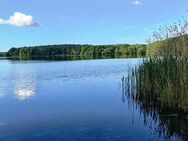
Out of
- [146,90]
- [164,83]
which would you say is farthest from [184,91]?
[146,90]

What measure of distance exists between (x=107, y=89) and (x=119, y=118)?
738 cm

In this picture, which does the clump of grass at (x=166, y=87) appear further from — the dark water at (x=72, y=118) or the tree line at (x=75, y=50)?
the tree line at (x=75, y=50)

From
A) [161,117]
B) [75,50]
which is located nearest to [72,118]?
[161,117]

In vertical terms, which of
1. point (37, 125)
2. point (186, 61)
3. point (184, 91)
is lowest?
point (37, 125)

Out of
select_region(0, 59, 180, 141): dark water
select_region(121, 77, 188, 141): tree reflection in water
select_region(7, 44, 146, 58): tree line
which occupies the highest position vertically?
select_region(7, 44, 146, 58): tree line

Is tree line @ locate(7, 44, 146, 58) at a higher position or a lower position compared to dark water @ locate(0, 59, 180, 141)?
higher

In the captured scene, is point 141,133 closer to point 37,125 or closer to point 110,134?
point 110,134

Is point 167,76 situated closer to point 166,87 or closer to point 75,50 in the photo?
point 166,87

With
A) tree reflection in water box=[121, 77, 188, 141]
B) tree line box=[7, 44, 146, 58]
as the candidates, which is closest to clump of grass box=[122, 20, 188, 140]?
tree reflection in water box=[121, 77, 188, 141]

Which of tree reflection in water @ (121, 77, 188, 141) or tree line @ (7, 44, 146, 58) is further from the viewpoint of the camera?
tree line @ (7, 44, 146, 58)

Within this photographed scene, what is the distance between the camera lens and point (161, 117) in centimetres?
1049

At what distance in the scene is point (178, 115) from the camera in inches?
406

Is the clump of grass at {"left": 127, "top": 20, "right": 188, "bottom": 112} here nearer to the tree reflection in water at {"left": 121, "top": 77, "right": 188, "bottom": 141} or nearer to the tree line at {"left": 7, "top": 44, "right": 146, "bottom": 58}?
the tree reflection in water at {"left": 121, "top": 77, "right": 188, "bottom": 141}

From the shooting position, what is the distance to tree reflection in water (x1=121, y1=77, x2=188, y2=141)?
882 cm
